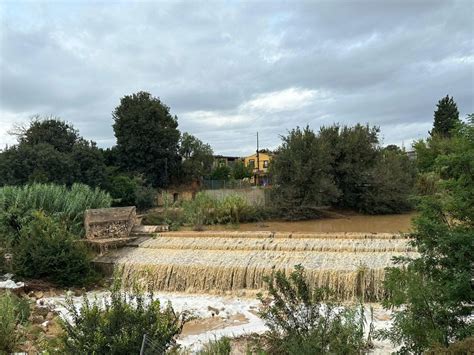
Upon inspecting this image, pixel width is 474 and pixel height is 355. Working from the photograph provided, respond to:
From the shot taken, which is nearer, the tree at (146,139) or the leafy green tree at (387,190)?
the leafy green tree at (387,190)

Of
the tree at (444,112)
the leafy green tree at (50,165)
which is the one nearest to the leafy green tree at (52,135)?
the leafy green tree at (50,165)

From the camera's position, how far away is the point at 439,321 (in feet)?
13.2

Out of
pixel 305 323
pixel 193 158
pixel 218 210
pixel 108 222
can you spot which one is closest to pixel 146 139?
pixel 193 158

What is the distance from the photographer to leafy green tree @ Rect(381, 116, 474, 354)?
3842 mm

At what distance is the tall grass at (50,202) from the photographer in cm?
1245

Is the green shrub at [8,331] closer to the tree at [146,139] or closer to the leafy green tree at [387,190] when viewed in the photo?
the leafy green tree at [387,190]

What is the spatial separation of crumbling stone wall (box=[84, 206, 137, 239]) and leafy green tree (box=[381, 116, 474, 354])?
1046cm

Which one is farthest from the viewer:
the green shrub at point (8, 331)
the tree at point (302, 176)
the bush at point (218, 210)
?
the tree at point (302, 176)

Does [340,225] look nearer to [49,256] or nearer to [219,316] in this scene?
[219,316]

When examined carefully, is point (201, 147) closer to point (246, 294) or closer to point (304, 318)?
point (246, 294)

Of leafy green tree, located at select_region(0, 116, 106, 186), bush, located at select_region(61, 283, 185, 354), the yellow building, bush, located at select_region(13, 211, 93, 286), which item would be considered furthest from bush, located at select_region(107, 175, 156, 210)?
bush, located at select_region(61, 283, 185, 354)

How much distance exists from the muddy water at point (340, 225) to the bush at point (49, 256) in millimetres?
6809

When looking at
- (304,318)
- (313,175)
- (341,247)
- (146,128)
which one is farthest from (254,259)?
(146,128)

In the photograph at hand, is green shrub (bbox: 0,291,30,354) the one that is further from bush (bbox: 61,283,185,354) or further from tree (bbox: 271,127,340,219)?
tree (bbox: 271,127,340,219)
